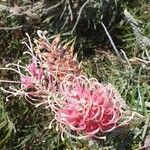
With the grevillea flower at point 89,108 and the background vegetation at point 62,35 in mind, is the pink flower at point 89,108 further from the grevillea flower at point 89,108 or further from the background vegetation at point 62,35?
the background vegetation at point 62,35

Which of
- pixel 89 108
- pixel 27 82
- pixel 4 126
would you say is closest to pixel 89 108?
pixel 89 108

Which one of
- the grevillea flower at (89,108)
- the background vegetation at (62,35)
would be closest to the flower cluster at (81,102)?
the grevillea flower at (89,108)

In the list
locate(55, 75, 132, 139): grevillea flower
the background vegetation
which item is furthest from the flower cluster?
the background vegetation

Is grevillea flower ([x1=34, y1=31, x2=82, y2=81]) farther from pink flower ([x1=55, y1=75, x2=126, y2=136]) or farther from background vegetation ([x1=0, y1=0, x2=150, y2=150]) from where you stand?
background vegetation ([x1=0, y1=0, x2=150, y2=150])

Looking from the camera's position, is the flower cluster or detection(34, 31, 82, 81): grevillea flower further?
detection(34, 31, 82, 81): grevillea flower

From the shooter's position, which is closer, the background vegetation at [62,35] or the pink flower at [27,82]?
the pink flower at [27,82]

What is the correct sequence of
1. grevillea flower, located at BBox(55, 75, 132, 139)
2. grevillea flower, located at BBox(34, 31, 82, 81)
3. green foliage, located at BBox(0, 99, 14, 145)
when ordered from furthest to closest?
green foliage, located at BBox(0, 99, 14, 145) < grevillea flower, located at BBox(34, 31, 82, 81) < grevillea flower, located at BBox(55, 75, 132, 139)

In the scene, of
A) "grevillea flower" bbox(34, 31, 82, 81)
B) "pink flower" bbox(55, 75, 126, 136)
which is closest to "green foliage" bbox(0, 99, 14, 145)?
"grevillea flower" bbox(34, 31, 82, 81)

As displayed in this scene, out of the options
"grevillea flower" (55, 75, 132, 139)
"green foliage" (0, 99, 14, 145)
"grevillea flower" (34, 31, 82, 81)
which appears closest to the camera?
"grevillea flower" (55, 75, 132, 139)

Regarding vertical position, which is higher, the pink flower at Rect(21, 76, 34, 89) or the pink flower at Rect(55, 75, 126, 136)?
the pink flower at Rect(21, 76, 34, 89)
